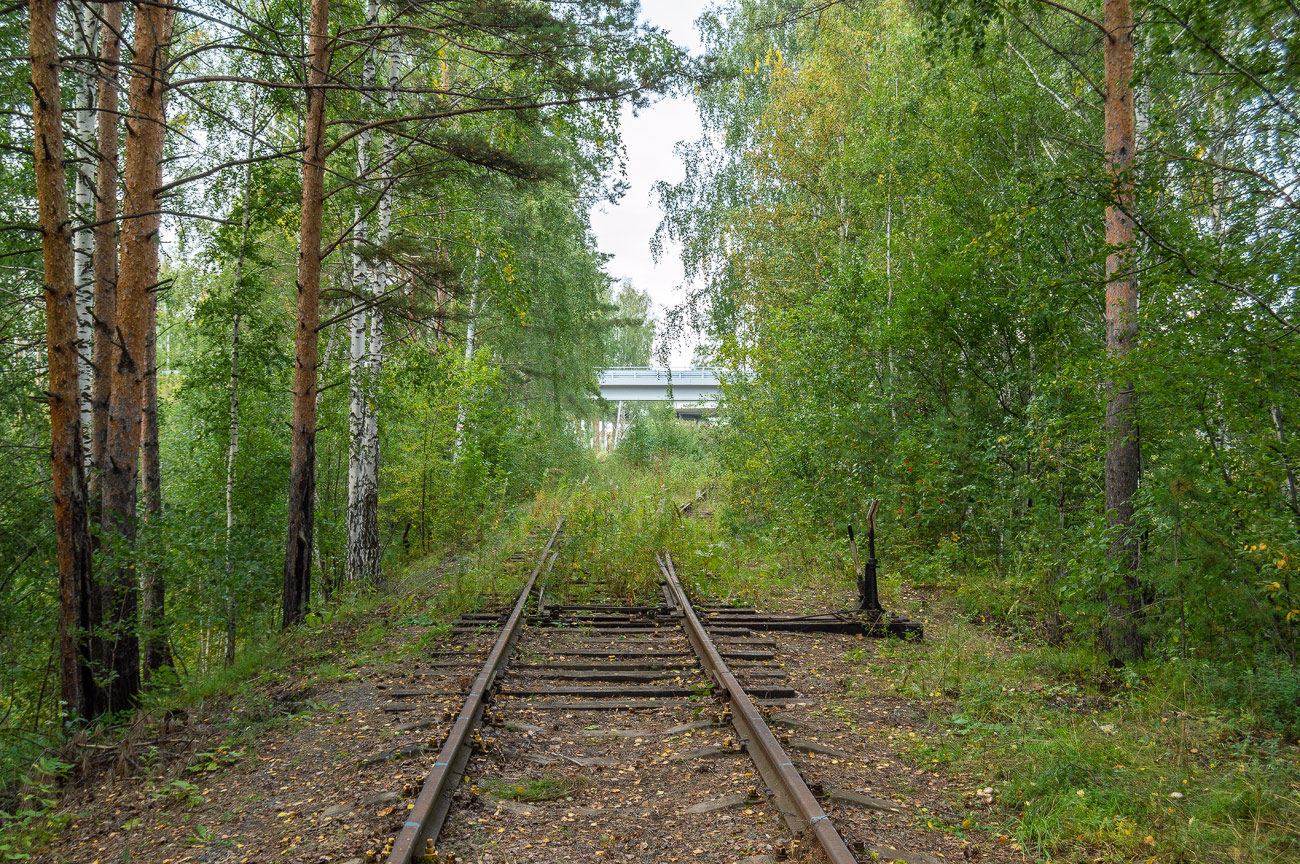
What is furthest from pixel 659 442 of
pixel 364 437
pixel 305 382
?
pixel 305 382

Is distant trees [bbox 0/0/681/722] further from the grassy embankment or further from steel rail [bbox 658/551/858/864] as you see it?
the grassy embankment

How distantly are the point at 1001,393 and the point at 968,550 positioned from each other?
2.27 meters

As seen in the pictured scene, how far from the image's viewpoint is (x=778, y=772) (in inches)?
159

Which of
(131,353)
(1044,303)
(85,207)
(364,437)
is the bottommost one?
(364,437)

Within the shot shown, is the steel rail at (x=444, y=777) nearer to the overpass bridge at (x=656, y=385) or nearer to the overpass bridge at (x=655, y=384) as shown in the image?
the overpass bridge at (x=656, y=385)

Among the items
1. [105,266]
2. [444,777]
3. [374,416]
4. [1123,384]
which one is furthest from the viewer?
[374,416]

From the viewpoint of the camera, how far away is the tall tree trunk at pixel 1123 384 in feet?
21.1

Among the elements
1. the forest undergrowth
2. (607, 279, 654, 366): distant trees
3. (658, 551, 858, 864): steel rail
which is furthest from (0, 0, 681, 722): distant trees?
(607, 279, 654, 366): distant trees

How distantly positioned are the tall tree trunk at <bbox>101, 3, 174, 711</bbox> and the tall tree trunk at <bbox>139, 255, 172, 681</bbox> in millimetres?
323

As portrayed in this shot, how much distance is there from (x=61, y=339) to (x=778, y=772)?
5838 mm

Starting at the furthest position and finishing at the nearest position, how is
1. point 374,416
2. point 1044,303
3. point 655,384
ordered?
point 655,384 → point 374,416 → point 1044,303

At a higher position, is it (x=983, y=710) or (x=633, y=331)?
(x=633, y=331)

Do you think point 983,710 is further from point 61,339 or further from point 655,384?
point 655,384

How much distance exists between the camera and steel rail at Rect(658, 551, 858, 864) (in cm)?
329
